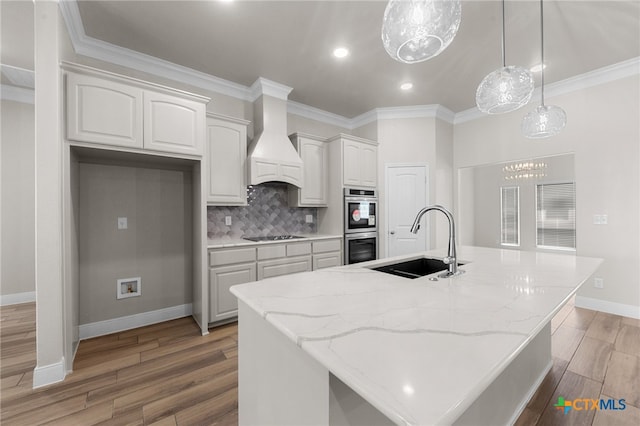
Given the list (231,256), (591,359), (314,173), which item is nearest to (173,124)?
(231,256)

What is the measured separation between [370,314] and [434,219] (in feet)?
12.3

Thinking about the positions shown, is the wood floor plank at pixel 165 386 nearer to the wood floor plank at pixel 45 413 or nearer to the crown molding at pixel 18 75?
the wood floor plank at pixel 45 413

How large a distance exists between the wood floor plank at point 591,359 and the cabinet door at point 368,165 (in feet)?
9.57

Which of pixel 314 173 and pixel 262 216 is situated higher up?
pixel 314 173

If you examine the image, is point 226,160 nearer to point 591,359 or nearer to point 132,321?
point 132,321

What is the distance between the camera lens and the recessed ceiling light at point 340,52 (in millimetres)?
2796

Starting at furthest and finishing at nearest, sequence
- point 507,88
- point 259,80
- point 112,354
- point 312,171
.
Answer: point 312,171
point 259,80
point 112,354
point 507,88

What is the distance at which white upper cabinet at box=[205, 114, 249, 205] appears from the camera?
3.03 meters

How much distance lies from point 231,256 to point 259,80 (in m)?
2.14

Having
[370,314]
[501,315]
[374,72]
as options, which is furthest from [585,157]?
[370,314]

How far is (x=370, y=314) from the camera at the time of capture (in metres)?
0.96

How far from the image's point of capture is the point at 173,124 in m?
2.60

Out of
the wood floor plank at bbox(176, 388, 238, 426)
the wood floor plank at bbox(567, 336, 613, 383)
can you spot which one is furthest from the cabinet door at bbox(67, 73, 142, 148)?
the wood floor plank at bbox(567, 336, 613, 383)

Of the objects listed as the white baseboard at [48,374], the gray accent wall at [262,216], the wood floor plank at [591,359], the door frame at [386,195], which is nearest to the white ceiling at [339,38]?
the door frame at [386,195]
